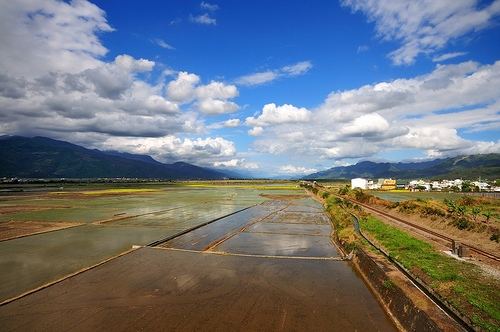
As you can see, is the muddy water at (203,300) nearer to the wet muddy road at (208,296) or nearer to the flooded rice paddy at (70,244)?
the wet muddy road at (208,296)

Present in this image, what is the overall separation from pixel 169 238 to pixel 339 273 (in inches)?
588

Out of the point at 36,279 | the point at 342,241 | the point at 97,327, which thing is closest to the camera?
the point at 97,327

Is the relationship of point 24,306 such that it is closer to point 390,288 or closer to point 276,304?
point 276,304

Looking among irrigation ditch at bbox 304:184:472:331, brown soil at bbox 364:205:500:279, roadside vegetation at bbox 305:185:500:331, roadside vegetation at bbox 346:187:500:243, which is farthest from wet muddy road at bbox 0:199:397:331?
roadside vegetation at bbox 346:187:500:243

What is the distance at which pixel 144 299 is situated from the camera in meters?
10.9

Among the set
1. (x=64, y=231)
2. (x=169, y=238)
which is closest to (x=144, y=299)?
(x=169, y=238)

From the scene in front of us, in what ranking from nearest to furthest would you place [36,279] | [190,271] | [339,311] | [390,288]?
[339,311] < [390,288] < [36,279] < [190,271]

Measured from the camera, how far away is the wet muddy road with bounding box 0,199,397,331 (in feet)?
30.5

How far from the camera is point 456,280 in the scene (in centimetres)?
1123

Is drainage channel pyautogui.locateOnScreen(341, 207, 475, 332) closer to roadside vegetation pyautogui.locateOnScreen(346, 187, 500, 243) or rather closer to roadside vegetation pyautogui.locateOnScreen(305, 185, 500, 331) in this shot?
roadside vegetation pyautogui.locateOnScreen(305, 185, 500, 331)

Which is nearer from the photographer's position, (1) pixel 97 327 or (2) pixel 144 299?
(1) pixel 97 327

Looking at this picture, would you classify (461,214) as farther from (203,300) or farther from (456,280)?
(203,300)

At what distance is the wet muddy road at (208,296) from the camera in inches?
366

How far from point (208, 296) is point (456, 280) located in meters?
12.1
